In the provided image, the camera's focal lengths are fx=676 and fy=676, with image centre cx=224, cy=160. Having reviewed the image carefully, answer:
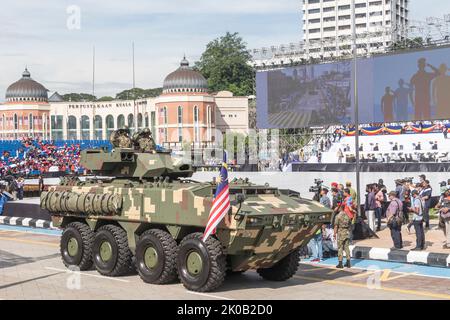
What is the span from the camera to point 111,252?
48.3ft

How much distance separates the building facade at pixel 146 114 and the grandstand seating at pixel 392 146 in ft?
93.7

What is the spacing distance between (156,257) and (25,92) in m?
97.8

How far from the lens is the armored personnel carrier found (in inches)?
491

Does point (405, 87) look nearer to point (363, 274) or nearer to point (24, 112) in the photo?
point (363, 274)

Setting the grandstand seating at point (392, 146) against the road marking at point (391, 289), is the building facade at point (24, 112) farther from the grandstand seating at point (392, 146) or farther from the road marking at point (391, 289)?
the road marking at point (391, 289)

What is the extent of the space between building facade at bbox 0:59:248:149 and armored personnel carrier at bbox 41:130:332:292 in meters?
70.8

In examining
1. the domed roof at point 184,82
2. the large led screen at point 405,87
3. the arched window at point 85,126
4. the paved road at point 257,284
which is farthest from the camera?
the arched window at point 85,126

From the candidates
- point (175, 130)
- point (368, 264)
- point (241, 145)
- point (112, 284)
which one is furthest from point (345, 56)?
point (112, 284)

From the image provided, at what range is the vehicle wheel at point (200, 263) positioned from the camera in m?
12.4

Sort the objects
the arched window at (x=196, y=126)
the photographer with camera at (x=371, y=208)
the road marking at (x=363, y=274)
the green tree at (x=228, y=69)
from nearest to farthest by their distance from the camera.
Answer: the road marking at (x=363, y=274) → the photographer with camera at (x=371, y=208) → the arched window at (x=196, y=126) → the green tree at (x=228, y=69)

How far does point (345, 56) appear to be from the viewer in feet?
205

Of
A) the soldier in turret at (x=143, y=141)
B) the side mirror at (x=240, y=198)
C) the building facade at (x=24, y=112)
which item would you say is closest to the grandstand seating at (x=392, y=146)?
the soldier in turret at (x=143, y=141)
